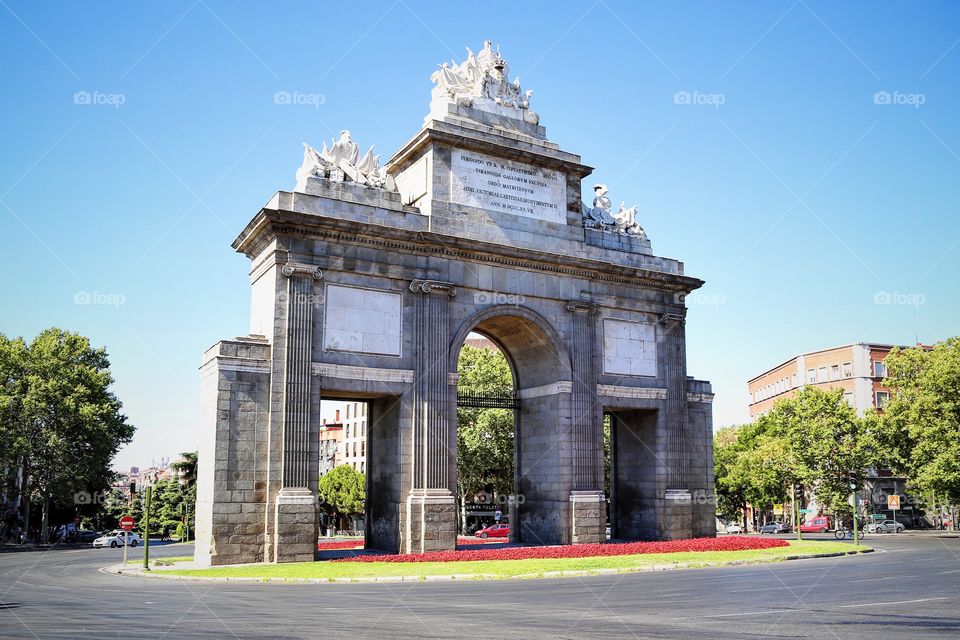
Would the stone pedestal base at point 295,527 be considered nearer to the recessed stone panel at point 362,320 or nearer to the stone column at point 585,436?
the recessed stone panel at point 362,320

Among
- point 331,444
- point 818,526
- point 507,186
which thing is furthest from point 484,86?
point 331,444

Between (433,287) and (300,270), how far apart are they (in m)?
5.07

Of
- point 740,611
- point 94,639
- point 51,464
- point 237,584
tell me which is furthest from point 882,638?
point 51,464

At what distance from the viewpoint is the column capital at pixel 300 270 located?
27.7 m

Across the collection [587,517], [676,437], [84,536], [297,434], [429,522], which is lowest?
[84,536]

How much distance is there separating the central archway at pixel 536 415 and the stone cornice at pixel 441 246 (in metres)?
2.16

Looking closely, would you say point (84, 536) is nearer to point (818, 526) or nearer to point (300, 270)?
point (300, 270)

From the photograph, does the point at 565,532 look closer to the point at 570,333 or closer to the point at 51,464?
the point at 570,333

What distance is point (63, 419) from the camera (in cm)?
5228

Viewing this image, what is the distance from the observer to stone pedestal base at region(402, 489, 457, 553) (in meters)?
28.5

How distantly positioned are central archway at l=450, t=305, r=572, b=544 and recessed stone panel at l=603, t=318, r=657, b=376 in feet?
8.55

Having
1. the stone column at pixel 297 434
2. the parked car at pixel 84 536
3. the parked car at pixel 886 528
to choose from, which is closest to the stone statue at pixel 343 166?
the stone column at pixel 297 434

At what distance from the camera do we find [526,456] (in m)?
34.8

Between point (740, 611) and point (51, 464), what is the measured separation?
50549mm
